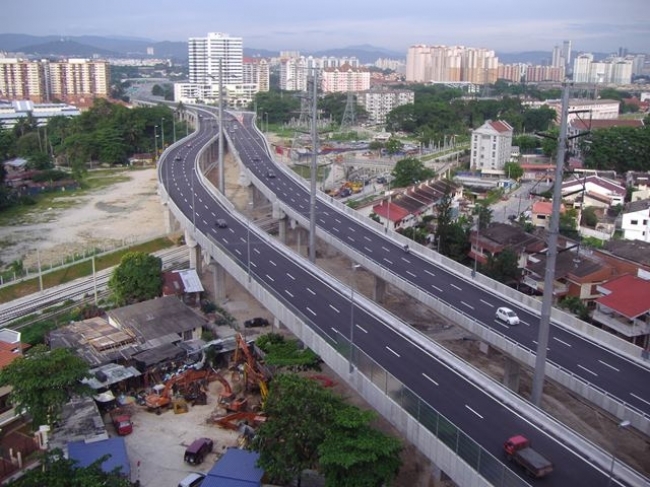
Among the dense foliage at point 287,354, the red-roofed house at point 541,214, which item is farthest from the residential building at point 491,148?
the dense foliage at point 287,354

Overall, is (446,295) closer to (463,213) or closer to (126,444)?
(126,444)

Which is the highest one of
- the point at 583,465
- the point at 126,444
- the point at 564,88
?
the point at 564,88

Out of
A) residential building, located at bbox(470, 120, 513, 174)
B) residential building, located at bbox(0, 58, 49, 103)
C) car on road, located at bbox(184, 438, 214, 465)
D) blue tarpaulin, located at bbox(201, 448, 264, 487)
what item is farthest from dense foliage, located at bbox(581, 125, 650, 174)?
residential building, located at bbox(0, 58, 49, 103)

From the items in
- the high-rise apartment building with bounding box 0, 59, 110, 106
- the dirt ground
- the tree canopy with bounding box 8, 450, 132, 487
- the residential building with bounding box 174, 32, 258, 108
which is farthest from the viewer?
the residential building with bounding box 174, 32, 258, 108

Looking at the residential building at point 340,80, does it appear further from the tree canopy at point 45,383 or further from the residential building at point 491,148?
the tree canopy at point 45,383

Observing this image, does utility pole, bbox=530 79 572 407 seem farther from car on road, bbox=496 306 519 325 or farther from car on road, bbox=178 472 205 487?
car on road, bbox=178 472 205 487

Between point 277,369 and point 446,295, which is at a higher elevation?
point 446,295

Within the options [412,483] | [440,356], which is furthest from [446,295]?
[412,483]
